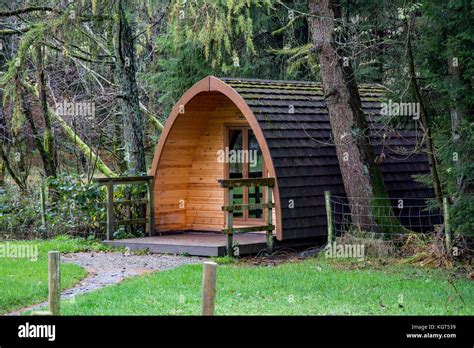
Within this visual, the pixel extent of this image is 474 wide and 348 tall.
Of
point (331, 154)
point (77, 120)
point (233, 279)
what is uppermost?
point (77, 120)

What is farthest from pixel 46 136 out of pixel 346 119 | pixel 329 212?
pixel 329 212

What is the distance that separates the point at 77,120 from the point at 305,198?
10940 mm

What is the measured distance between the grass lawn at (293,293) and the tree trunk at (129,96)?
5.43 metres

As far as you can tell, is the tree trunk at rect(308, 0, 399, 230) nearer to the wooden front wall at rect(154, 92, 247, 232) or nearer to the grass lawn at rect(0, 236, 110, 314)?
the wooden front wall at rect(154, 92, 247, 232)

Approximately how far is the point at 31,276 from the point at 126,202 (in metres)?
4.65

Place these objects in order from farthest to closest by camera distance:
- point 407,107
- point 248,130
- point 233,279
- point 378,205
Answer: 1. point 248,130
2. point 378,205
3. point 407,107
4. point 233,279

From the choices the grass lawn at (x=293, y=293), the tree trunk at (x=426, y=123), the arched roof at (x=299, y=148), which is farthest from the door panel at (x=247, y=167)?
the tree trunk at (x=426, y=123)

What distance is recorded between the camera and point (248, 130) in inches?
712

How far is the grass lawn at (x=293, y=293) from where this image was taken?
10.1 meters

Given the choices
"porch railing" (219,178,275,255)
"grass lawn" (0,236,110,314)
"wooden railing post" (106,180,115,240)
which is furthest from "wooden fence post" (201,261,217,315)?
"wooden railing post" (106,180,115,240)
